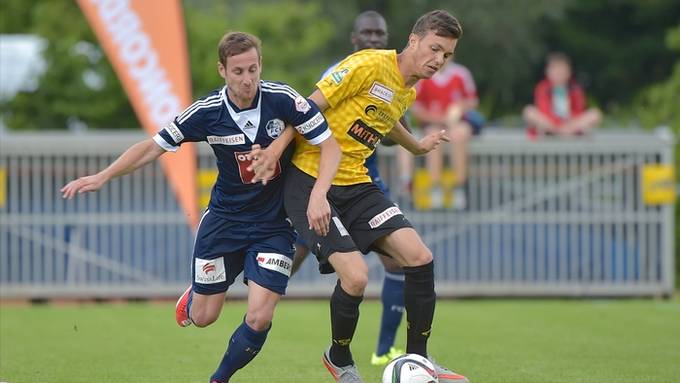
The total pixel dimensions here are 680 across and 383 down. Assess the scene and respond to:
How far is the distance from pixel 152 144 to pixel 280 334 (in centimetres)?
407

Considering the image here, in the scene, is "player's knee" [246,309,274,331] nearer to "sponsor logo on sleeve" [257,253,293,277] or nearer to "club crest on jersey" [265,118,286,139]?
"sponsor logo on sleeve" [257,253,293,277]

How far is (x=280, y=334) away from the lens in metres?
11.0

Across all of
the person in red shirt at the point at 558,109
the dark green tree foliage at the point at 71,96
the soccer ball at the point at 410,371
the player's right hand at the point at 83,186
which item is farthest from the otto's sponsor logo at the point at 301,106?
the dark green tree foliage at the point at 71,96

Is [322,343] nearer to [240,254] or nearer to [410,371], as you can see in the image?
[240,254]

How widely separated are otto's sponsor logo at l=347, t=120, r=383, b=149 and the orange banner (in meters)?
7.38

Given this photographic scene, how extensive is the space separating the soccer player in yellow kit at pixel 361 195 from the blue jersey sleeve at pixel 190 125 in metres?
0.47

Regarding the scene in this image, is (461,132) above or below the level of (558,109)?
below

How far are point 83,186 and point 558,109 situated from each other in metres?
9.12

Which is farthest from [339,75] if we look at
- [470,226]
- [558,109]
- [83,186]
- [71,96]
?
[71,96]

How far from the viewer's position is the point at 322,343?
10.2 metres

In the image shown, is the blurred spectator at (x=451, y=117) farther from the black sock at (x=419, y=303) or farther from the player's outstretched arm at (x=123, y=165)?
the player's outstretched arm at (x=123, y=165)

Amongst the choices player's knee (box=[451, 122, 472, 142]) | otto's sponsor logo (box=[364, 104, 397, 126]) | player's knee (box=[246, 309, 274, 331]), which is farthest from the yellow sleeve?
player's knee (box=[451, 122, 472, 142])

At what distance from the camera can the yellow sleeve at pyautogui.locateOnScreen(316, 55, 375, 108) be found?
24.1 feet

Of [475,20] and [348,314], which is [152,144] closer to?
[348,314]
